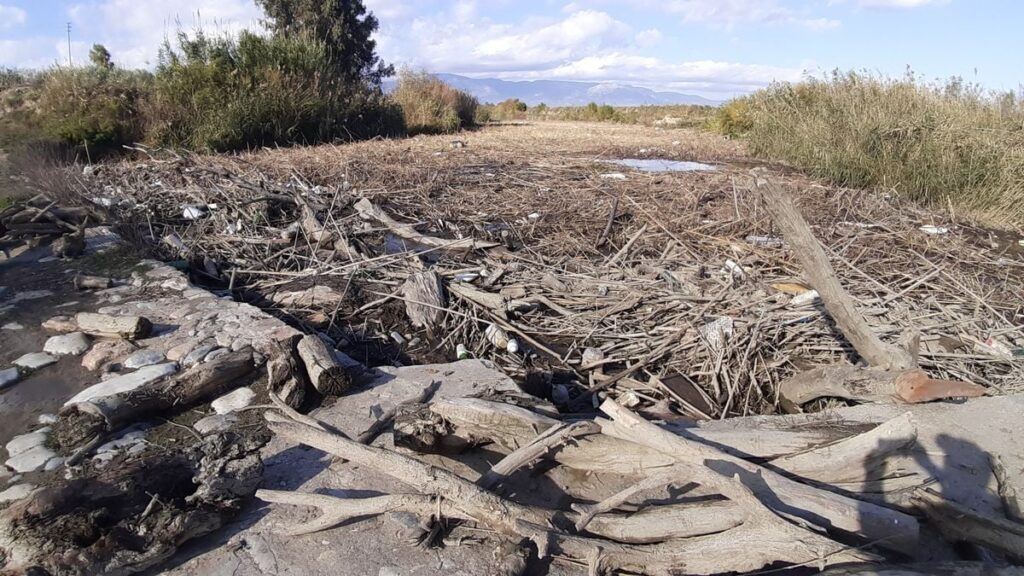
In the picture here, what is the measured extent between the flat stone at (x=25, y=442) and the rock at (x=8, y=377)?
2.12ft

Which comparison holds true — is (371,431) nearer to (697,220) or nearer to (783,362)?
(783,362)

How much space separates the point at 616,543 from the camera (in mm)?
2318

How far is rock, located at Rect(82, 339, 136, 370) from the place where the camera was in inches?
142

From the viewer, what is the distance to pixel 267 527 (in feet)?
8.03

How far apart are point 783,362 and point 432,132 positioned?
16069mm

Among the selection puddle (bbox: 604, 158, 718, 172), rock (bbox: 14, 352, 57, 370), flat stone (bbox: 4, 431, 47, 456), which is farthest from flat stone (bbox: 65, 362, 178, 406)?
puddle (bbox: 604, 158, 718, 172)

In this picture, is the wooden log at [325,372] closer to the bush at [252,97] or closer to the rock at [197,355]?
the rock at [197,355]

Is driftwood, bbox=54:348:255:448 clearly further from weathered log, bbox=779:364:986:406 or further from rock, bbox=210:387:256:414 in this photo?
weathered log, bbox=779:364:986:406

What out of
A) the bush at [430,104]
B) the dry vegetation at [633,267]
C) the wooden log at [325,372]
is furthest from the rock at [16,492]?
the bush at [430,104]

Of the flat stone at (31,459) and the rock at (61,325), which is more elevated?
the rock at (61,325)

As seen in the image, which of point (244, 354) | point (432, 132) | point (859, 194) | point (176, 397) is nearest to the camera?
point (176, 397)

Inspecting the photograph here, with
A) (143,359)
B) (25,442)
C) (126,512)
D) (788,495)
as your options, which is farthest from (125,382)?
(788,495)

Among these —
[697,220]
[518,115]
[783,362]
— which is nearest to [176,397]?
[783,362]

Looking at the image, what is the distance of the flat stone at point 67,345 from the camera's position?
376 centimetres
